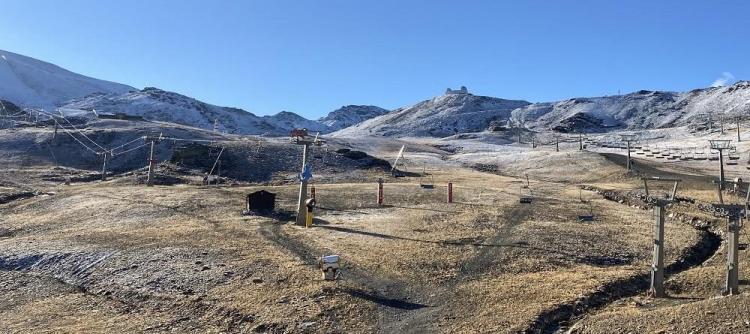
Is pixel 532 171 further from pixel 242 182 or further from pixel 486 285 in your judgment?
pixel 486 285

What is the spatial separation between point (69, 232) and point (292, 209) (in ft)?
43.0

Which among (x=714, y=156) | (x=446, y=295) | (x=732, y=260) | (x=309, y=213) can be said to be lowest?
(x=446, y=295)

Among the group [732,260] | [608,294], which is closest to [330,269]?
[608,294]

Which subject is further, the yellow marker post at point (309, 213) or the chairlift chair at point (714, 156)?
the chairlift chair at point (714, 156)

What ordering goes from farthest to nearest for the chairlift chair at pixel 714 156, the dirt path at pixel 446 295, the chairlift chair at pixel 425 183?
the chairlift chair at pixel 714 156
the chairlift chair at pixel 425 183
the dirt path at pixel 446 295

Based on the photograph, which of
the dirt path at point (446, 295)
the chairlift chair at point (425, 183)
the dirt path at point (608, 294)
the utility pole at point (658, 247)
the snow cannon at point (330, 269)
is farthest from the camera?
the chairlift chair at point (425, 183)

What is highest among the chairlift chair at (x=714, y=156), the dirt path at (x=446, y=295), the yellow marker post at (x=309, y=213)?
the chairlift chair at (x=714, y=156)

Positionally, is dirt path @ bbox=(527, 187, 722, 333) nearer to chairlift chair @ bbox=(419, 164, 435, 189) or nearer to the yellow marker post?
the yellow marker post

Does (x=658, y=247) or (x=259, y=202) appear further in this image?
(x=259, y=202)

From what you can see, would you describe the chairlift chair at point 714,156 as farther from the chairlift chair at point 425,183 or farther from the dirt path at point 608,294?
A: the dirt path at point 608,294

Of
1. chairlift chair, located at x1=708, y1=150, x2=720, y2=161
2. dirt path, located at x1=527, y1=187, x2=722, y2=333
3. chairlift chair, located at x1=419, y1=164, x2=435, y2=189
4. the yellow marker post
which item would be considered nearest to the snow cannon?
dirt path, located at x1=527, y1=187, x2=722, y2=333

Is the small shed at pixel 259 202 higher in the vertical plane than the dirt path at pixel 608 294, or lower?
higher

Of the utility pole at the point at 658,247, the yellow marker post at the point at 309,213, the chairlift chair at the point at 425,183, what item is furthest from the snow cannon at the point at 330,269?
the chairlift chair at the point at 425,183

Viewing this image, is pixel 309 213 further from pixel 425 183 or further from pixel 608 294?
pixel 425 183
